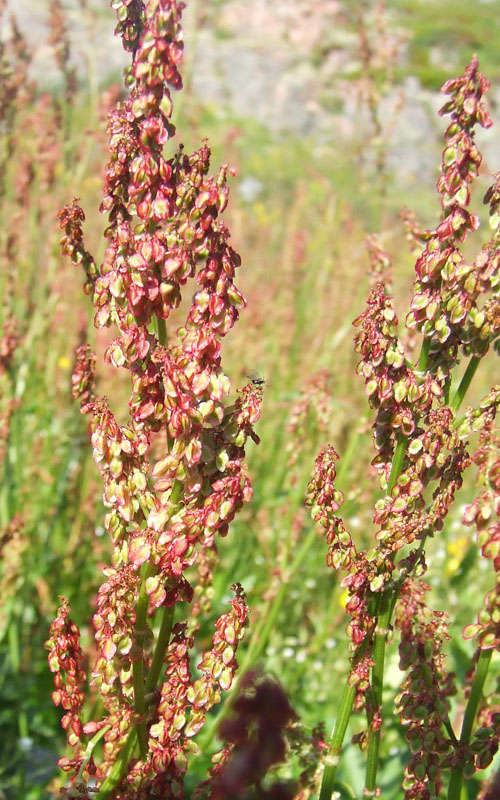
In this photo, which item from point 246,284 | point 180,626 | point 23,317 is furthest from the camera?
point 246,284

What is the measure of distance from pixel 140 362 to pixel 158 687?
0.46m

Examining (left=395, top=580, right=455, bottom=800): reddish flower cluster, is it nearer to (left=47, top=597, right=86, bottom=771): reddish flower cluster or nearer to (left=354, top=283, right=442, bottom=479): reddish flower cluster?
(left=354, top=283, right=442, bottom=479): reddish flower cluster

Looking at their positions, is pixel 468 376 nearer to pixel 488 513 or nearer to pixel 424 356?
pixel 424 356

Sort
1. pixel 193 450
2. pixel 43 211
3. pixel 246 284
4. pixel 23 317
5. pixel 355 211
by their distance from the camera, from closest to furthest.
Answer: pixel 193 450
pixel 23 317
pixel 43 211
pixel 246 284
pixel 355 211

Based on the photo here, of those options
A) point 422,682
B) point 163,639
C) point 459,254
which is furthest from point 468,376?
point 163,639

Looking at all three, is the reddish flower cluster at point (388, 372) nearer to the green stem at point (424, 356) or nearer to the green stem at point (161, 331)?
the green stem at point (424, 356)

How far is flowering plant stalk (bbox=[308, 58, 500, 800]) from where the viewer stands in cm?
92

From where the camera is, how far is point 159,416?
3.05 feet

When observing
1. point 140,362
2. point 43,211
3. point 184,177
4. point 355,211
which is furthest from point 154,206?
point 355,211

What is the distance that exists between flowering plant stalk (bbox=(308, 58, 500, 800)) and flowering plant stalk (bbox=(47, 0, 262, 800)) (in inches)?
6.4

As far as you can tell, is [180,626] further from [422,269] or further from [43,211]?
[43,211]

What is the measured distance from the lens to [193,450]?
0.90 m

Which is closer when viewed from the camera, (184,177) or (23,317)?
(184,177)

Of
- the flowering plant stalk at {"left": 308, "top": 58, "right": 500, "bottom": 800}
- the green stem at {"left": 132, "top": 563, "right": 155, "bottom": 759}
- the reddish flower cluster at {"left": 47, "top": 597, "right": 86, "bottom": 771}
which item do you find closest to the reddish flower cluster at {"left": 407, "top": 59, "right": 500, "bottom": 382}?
the flowering plant stalk at {"left": 308, "top": 58, "right": 500, "bottom": 800}
